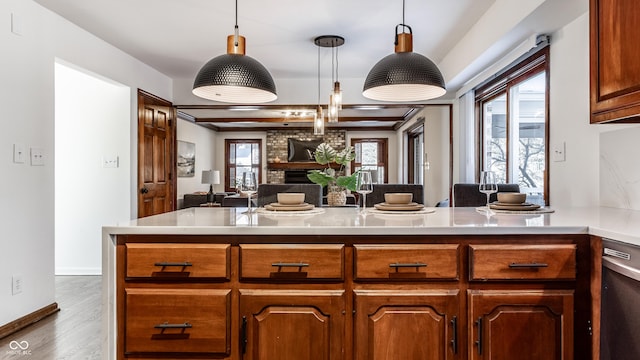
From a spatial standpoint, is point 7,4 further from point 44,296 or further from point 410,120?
point 410,120

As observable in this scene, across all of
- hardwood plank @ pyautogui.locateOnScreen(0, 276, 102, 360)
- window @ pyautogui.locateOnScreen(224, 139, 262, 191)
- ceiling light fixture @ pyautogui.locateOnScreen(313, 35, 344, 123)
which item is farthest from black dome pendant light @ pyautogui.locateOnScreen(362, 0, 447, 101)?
window @ pyautogui.locateOnScreen(224, 139, 262, 191)

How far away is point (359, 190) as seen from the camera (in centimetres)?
201

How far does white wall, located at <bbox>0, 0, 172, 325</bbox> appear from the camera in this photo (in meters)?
2.71

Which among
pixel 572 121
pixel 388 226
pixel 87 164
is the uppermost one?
pixel 572 121

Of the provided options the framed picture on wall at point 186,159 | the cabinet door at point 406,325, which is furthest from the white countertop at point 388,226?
the framed picture on wall at point 186,159

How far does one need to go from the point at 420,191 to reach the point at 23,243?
3.07 m

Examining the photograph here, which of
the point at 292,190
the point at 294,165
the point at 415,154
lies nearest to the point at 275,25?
the point at 292,190

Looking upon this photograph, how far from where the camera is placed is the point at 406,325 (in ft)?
4.87

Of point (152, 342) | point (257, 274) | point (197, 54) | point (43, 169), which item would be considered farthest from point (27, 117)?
point (257, 274)

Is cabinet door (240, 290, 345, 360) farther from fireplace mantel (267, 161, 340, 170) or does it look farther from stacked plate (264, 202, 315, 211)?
fireplace mantel (267, 161, 340, 170)

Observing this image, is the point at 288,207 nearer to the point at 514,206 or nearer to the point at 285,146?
the point at 514,206

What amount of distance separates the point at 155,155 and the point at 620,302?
4795 mm

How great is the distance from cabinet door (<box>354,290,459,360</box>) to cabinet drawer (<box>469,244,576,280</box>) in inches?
5.8

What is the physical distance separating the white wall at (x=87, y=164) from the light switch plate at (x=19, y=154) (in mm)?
1465
